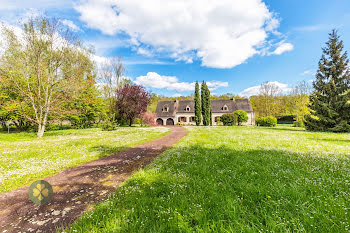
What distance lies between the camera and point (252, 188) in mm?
3088

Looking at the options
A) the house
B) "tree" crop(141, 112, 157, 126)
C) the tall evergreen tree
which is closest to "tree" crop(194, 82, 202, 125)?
the house

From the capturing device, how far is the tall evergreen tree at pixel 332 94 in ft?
57.0

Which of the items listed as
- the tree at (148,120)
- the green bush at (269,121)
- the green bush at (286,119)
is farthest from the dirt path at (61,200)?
the green bush at (286,119)

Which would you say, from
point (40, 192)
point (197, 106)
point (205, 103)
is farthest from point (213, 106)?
point (40, 192)

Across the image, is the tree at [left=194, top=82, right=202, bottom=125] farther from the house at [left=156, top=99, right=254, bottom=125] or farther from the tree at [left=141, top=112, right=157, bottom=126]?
the tree at [left=141, top=112, right=157, bottom=126]

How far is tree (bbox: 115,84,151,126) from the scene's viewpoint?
26.9 metres

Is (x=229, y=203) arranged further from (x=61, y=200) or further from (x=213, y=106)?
(x=213, y=106)

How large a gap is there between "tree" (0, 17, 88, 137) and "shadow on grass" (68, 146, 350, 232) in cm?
1730

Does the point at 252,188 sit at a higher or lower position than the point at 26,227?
higher

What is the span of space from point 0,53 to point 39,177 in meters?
22.3

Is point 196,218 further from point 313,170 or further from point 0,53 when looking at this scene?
point 0,53

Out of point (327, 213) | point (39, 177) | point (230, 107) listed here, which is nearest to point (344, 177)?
point (327, 213)

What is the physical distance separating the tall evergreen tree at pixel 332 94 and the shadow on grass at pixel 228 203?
20635 millimetres

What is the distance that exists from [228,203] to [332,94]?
26236mm
